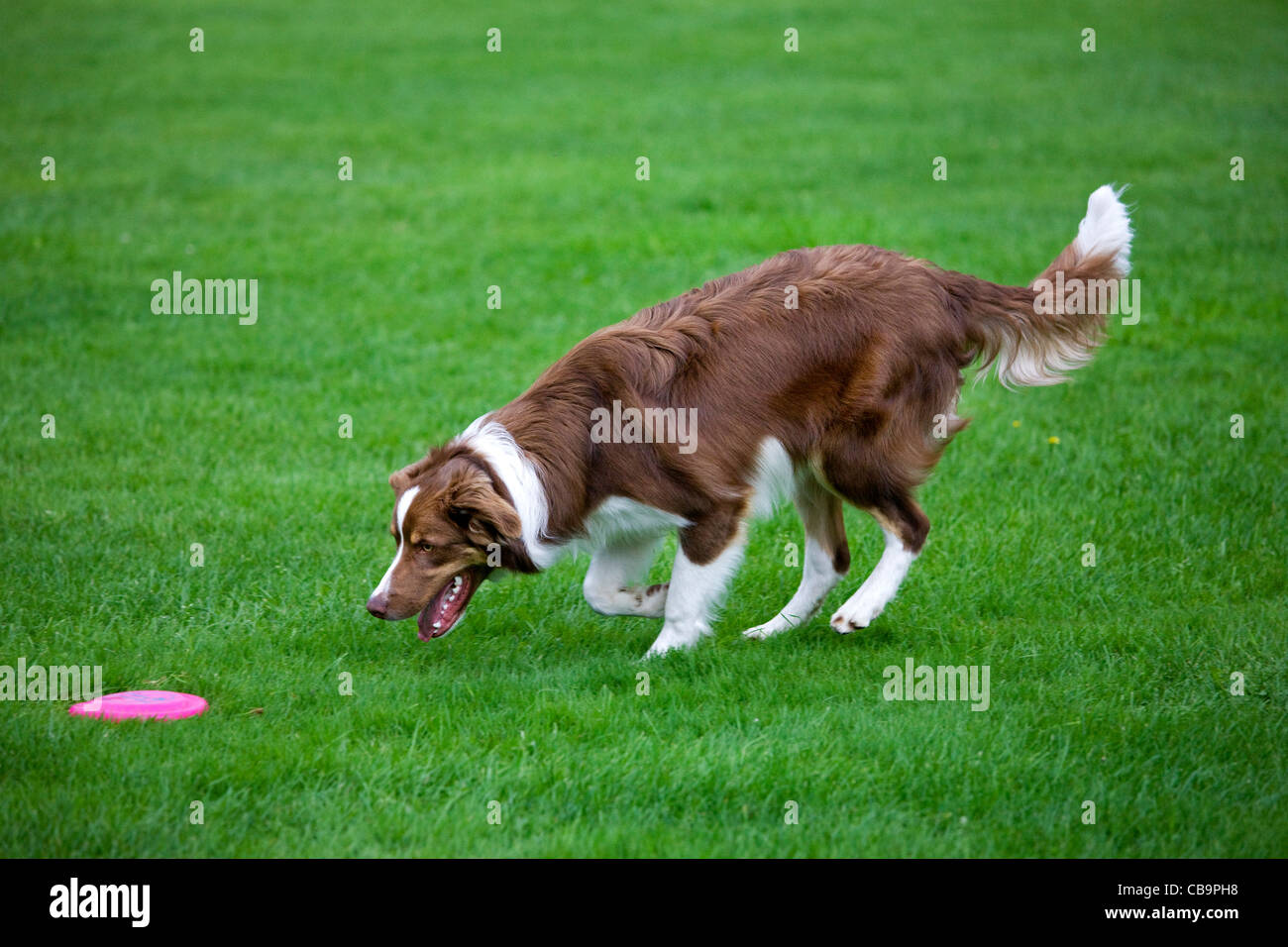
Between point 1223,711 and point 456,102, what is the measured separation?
686 inches

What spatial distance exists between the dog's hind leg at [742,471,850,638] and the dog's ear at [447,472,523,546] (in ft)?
5.18

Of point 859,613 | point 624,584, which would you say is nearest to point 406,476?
point 624,584

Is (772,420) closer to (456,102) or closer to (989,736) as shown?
(989,736)

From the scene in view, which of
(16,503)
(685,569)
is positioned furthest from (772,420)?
(16,503)

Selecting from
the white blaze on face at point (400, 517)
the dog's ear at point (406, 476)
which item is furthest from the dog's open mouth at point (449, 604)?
the dog's ear at point (406, 476)

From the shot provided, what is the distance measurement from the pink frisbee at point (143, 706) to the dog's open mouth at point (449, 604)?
41.8 inches

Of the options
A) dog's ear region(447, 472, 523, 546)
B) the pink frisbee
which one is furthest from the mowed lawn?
dog's ear region(447, 472, 523, 546)

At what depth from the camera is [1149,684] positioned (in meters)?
6.35

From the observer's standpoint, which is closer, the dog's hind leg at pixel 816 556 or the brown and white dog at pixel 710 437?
the brown and white dog at pixel 710 437

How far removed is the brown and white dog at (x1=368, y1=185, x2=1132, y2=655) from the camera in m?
6.39

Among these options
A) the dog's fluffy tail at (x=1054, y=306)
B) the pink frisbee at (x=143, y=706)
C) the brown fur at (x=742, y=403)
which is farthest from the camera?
the dog's fluffy tail at (x=1054, y=306)

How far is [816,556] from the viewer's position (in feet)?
23.6

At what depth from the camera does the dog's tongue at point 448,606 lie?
654cm

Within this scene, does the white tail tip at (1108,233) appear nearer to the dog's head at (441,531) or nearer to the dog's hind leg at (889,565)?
the dog's hind leg at (889,565)
